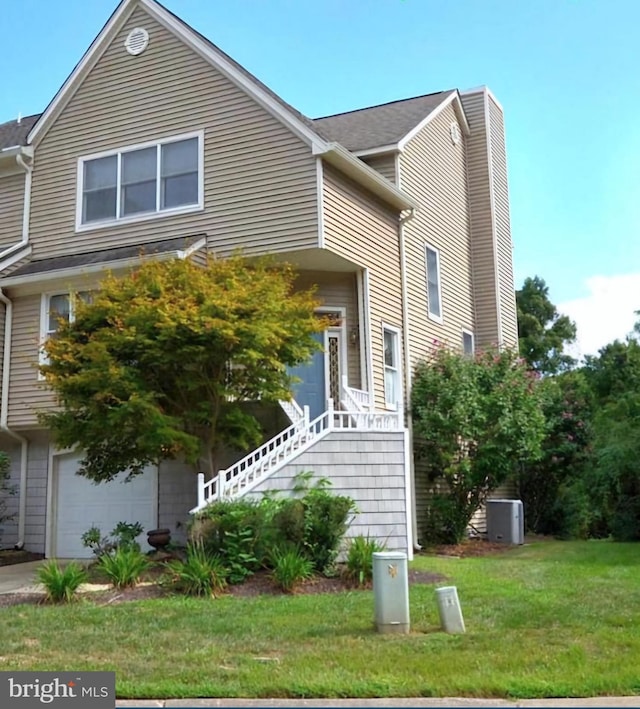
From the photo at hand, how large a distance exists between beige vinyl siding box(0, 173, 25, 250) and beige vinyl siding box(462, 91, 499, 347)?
1115 cm

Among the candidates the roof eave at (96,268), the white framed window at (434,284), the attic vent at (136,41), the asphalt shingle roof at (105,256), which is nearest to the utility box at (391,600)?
the roof eave at (96,268)

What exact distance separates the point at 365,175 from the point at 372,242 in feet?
4.34

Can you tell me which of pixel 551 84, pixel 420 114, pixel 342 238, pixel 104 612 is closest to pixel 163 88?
pixel 342 238

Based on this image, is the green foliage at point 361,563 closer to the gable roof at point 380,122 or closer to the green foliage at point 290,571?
the green foliage at point 290,571

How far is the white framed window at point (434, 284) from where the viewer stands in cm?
1839

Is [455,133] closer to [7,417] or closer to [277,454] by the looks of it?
[277,454]

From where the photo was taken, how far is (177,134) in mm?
15758

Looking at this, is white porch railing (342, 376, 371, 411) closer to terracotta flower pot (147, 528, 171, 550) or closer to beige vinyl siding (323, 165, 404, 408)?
beige vinyl siding (323, 165, 404, 408)

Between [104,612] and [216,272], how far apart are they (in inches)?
221

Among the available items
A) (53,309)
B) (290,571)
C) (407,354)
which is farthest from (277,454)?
(53,309)

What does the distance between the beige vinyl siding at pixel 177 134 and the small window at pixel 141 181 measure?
8.9 inches

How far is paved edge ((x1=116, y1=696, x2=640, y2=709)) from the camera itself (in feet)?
17.8

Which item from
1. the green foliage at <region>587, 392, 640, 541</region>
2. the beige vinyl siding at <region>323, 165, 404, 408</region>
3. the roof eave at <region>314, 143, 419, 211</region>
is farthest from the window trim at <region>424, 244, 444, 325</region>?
the green foliage at <region>587, 392, 640, 541</region>

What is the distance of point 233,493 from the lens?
37.9 feet
